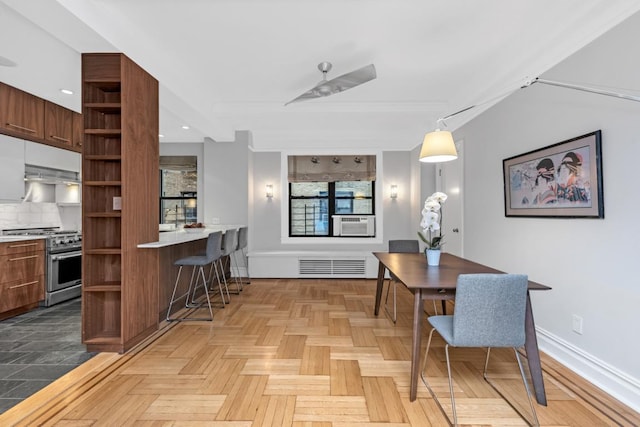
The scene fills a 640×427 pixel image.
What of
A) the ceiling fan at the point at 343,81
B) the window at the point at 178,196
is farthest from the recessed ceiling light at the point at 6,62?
the window at the point at 178,196

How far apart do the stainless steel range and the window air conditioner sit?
13.1 ft

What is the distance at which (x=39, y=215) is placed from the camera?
436cm

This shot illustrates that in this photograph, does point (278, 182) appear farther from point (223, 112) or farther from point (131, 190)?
point (131, 190)

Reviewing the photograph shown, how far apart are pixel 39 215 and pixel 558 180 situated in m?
6.15

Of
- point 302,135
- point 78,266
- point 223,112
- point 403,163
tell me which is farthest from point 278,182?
point 78,266

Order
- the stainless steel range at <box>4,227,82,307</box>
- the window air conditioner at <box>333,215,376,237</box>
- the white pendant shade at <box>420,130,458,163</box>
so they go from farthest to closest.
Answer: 1. the window air conditioner at <box>333,215,376,237</box>
2. the stainless steel range at <box>4,227,82,307</box>
3. the white pendant shade at <box>420,130,458,163</box>

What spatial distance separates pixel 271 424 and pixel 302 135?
4.61 meters

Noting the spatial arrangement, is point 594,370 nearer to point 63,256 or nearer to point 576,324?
point 576,324

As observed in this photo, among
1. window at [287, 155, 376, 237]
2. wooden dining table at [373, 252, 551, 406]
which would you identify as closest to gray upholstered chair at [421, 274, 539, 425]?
wooden dining table at [373, 252, 551, 406]

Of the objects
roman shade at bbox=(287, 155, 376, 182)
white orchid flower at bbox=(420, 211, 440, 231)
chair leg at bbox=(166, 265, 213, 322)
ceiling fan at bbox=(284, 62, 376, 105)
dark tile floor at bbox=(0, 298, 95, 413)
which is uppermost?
ceiling fan at bbox=(284, 62, 376, 105)

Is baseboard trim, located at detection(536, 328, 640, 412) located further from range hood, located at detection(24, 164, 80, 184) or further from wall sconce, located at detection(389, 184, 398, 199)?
range hood, located at detection(24, 164, 80, 184)

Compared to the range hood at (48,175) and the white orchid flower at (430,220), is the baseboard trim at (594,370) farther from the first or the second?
the range hood at (48,175)

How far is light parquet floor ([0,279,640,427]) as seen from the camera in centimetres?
183

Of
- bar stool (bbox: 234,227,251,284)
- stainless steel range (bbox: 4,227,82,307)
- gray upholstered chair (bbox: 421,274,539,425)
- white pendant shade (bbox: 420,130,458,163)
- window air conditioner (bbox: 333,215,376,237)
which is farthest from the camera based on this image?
window air conditioner (bbox: 333,215,376,237)
